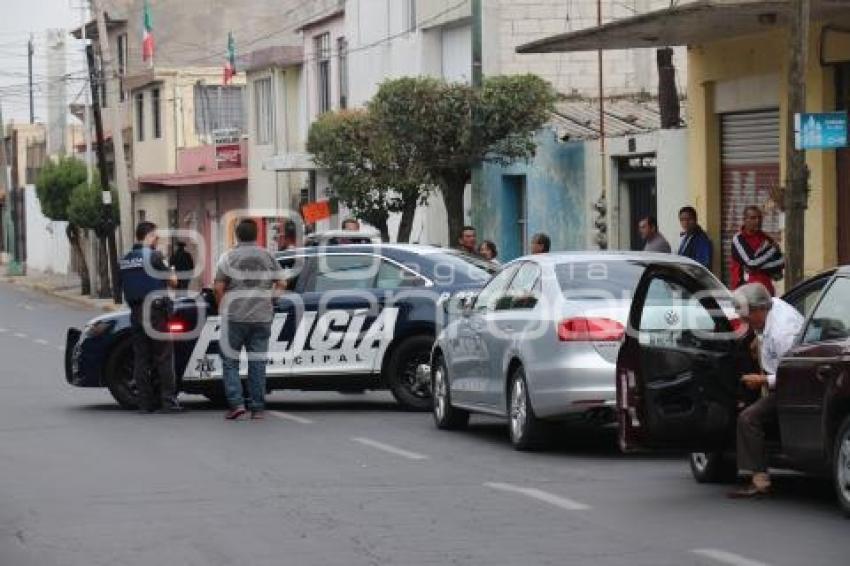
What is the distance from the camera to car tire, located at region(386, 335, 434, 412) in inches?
768

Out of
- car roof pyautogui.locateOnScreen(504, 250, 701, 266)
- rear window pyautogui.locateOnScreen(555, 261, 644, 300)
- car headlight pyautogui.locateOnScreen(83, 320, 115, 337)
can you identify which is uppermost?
car roof pyautogui.locateOnScreen(504, 250, 701, 266)

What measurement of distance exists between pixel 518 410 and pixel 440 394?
2.21 m

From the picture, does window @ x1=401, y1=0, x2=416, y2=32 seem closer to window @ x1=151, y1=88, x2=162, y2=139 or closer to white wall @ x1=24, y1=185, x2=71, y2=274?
window @ x1=151, y1=88, x2=162, y2=139

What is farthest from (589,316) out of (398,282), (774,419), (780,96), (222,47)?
(222,47)

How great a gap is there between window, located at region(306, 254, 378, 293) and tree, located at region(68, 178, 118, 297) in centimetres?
3713

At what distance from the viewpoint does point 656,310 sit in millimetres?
13836

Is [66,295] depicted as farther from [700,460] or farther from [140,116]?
[700,460]

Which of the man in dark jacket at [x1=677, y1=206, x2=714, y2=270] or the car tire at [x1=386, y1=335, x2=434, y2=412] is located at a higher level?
the man in dark jacket at [x1=677, y1=206, x2=714, y2=270]

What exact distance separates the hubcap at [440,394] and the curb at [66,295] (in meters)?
28.7

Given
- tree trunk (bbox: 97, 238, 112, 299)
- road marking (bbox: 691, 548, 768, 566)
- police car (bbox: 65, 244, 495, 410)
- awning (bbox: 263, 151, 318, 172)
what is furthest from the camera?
tree trunk (bbox: 97, 238, 112, 299)

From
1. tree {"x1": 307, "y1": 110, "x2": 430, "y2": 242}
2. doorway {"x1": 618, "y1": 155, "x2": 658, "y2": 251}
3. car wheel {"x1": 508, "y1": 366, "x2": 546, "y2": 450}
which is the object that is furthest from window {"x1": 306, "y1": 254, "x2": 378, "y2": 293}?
tree {"x1": 307, "y1": 110, "x2": 430, "y2": 242}

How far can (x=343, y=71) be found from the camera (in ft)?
155

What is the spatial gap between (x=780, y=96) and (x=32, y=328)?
70.2 ft

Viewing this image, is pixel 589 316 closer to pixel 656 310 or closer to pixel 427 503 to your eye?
pixel 656 310
